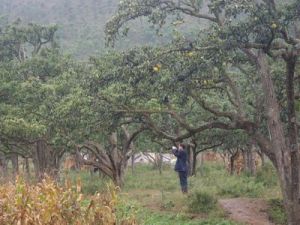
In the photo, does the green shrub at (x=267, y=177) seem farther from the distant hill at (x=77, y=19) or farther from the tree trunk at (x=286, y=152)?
the distant hill at (x=77, y=19)

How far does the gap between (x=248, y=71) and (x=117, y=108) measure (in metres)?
4.10

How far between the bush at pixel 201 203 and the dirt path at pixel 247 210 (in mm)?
432

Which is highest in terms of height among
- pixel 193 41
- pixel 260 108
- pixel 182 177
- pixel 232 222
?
pixel 193 41

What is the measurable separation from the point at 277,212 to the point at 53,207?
9652 mm

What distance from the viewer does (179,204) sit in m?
15.8

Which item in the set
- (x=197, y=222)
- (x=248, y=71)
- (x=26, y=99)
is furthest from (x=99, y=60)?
(x=197, y=222)

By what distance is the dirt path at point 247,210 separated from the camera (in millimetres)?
13975

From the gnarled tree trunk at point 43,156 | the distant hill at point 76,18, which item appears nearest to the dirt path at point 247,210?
the gnarled tree trunk at point 43,156

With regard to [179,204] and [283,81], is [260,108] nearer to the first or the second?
[283,81]

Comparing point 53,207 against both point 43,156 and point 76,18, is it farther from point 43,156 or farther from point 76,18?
point 76,18

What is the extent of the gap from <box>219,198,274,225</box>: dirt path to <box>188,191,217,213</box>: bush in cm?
43

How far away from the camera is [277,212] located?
48.8 ft

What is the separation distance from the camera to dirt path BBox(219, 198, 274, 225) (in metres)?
14.0

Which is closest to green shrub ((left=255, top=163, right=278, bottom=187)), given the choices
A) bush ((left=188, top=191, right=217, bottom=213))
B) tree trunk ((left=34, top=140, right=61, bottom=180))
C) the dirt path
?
the dirt path
